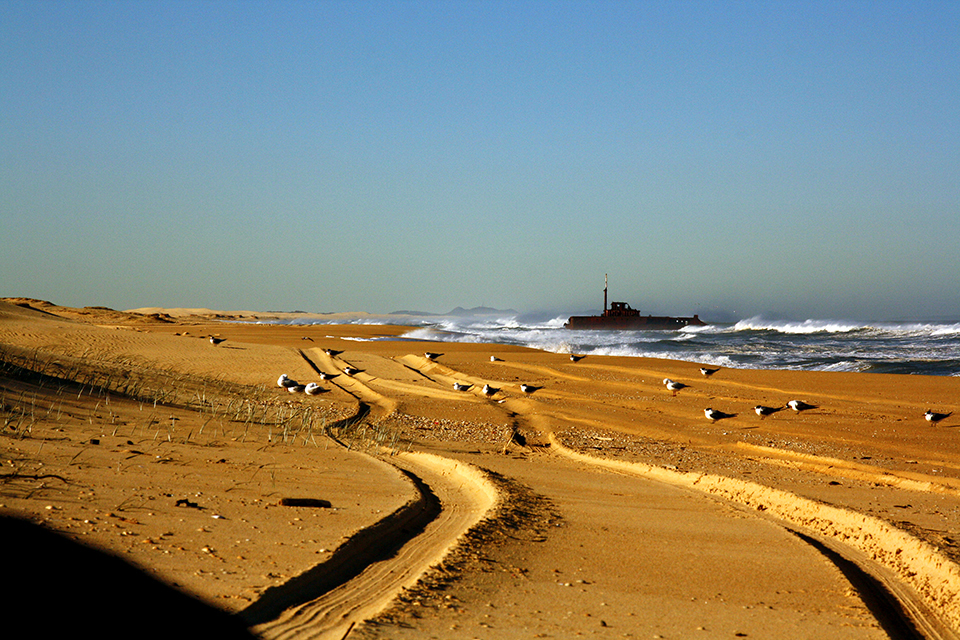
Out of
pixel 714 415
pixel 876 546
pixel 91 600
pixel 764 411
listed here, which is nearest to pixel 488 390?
pixel 714 415

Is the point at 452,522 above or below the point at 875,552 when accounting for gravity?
above

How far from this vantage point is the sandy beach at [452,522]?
8.57 feet

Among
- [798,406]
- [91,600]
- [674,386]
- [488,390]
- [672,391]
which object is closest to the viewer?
[91,600]

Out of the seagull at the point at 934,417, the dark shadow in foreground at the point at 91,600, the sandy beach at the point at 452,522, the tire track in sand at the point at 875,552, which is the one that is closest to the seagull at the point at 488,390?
the sandy beach at the point at 452,522

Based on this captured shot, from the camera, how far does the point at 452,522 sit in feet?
13.7

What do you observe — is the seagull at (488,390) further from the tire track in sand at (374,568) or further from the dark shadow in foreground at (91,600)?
the dark shadow in foreground at (91,600)

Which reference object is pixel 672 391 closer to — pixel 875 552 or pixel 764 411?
pixel 764 411

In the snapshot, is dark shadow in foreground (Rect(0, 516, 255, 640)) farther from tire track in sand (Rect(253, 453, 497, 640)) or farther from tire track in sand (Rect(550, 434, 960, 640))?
tire track in sand (Rect(550, 434, 960, 640))

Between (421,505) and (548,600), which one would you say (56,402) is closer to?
(421,505)

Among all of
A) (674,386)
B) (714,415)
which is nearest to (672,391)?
(674,386)

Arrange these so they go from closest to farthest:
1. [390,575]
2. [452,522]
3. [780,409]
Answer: [390,575], [452,522], [780,409]

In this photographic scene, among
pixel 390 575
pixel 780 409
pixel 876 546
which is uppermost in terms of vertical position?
pixel 390 575

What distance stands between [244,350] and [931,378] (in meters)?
16.6

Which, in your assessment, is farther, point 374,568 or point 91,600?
point 374,568
